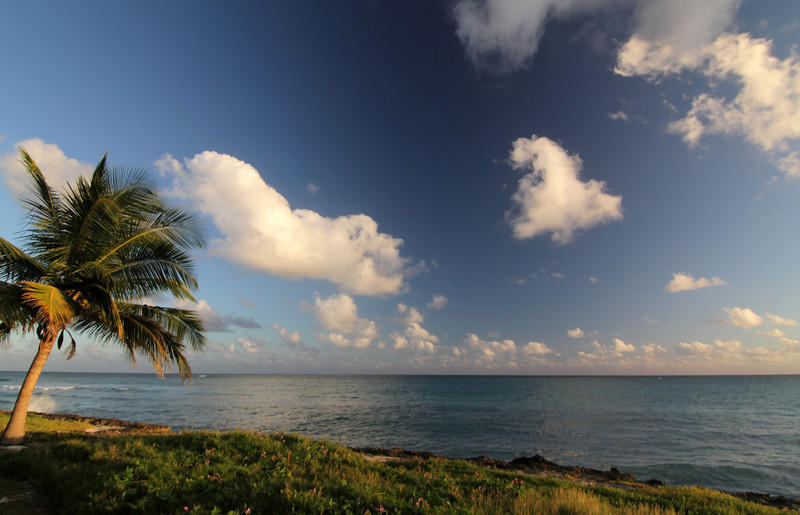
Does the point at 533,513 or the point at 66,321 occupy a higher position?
the point at 66,321

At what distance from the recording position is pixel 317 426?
2869 cm

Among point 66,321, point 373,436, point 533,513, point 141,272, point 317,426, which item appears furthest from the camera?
point 317,426

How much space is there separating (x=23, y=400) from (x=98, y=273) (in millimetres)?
4871

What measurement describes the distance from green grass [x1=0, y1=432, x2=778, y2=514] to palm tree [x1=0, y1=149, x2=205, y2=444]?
3559mm

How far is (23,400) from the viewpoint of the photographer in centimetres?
1081

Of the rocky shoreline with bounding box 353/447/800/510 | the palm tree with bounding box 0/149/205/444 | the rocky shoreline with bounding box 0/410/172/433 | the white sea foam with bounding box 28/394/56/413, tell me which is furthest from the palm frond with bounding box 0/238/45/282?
the white sea foam with bounding box 28/394/56/413

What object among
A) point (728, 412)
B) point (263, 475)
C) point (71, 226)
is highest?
point (71, 226)

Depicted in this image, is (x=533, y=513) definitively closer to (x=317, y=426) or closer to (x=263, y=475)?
(x=263, y=475)

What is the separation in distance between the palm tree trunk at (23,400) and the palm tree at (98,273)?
1.2 inches

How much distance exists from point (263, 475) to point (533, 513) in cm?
528

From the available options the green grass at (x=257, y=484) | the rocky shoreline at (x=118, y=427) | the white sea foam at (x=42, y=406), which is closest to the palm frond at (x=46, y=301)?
the green grass at (x=257, y=484)

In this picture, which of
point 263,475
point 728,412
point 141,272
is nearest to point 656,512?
point 263,475

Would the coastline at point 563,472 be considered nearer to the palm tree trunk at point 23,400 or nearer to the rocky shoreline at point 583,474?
the rocky shoreline at point 583,474

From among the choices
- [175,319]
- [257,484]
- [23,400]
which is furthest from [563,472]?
[23,400]
